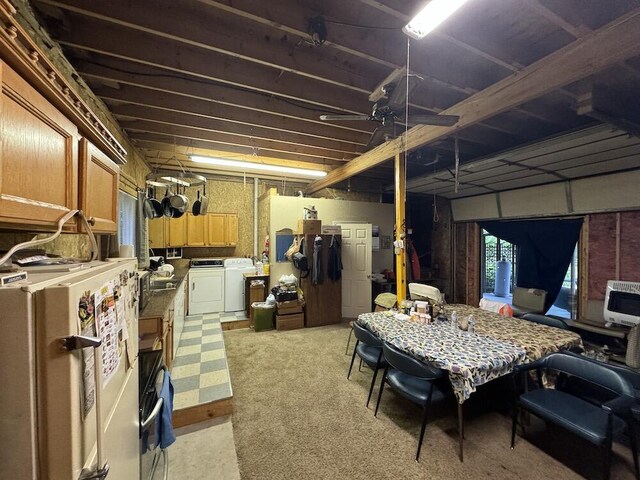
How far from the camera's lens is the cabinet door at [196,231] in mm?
5039

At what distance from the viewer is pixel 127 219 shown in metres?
2.76

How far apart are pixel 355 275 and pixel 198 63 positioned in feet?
13.3

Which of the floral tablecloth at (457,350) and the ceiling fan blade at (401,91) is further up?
the ceiling fan blade at (401,91)

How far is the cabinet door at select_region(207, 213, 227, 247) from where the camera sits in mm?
5227

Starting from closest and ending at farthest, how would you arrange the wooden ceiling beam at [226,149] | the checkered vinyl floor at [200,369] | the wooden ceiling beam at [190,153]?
1. the checkered vinyl floor at [200,369]
2. the wooden ceiling beam at [226,149]
3. the wooden ceiling beam at [190,153]

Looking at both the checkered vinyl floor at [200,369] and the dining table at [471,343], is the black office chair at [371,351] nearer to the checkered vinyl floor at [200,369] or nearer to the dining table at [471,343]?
the dining table at [471,343]

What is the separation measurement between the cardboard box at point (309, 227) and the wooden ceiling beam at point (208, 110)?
5.19 feet

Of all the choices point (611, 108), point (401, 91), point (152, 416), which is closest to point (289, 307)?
point (152, 416)

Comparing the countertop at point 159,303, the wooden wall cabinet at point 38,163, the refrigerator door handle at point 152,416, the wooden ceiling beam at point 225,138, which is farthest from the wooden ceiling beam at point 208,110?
the refrigerator door handle at point 152,416

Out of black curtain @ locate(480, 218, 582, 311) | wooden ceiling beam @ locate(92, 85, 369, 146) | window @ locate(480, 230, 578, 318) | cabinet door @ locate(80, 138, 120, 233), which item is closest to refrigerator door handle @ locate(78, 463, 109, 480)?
cabinet door @ locate(80, 138, 120, 233)

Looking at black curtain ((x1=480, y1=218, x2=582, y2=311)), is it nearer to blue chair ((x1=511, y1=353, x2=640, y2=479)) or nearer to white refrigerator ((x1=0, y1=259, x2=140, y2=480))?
blue chair ((x1=511, y1=353, x2=640, y2=479))

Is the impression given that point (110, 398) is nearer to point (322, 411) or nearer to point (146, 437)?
point (146, 437)

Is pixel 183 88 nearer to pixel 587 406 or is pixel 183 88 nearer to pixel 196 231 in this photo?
pixel 196 231

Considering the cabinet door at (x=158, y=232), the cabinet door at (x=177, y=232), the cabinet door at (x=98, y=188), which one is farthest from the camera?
the cabinet door at (x=177, y=232)
